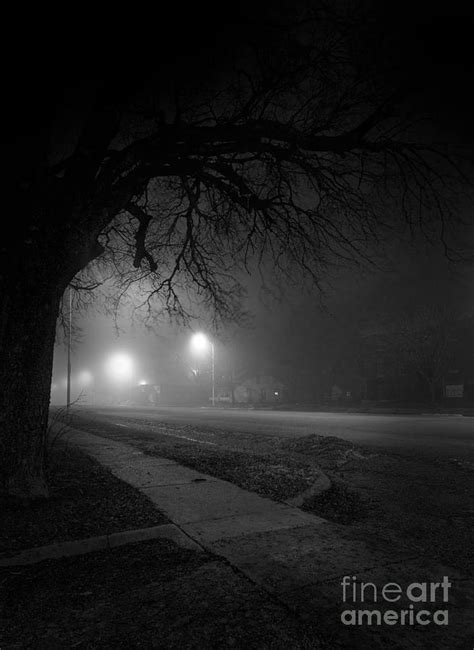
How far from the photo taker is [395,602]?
2.61 meters

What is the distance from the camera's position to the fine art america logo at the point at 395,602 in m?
2.44

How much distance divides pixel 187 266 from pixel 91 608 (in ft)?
20.3

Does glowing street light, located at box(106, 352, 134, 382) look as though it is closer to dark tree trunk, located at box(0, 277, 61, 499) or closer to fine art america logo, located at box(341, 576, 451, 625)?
dark tree trunk, located at box(0, 277, 61, 499)

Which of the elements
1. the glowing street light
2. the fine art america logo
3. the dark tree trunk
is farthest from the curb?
the glowing street light

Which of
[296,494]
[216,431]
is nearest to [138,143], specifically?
[296,494]

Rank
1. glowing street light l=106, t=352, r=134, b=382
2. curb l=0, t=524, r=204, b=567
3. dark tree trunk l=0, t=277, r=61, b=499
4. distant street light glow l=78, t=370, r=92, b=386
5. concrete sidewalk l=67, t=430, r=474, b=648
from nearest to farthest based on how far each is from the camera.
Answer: concrete sidewalk l=67, t=430, r=474, b=648 < curb l=0, t=524, r=204, b=567 < dark tree trunk l=0, t=277, r=61, b=499 < glowing street light l=106, t=352, r=134, b=382 < distant street light glow l=78, t=370, r=92, b=386

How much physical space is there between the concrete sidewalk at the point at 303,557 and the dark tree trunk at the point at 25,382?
4.86 ft

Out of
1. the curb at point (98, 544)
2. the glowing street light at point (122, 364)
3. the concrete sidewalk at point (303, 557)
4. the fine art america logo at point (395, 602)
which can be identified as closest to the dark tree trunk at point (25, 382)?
the curb at point (98, 544)

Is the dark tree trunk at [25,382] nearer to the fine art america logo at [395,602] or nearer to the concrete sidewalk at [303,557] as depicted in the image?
the concrete sidewalk at [303,557]

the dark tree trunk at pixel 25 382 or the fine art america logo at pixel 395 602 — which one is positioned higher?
the dark tree trunk at pixel 25 382

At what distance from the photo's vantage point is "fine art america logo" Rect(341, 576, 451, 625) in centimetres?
244

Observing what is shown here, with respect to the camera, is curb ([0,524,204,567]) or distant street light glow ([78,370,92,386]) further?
distant street light glow ([78,370,92,386])

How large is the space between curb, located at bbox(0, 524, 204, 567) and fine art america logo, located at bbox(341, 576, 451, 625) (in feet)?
4.46

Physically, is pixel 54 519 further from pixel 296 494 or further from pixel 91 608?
pixel 296 494
